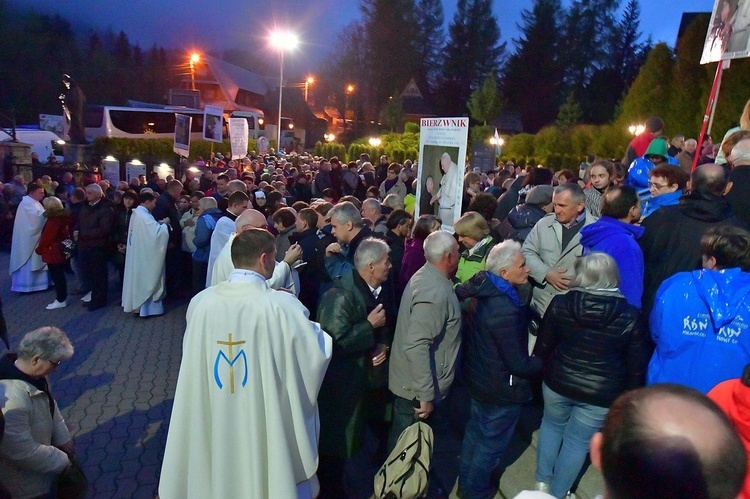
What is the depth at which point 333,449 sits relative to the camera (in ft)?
11.9

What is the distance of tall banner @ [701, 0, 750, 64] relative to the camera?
216 inches

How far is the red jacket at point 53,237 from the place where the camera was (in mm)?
8633

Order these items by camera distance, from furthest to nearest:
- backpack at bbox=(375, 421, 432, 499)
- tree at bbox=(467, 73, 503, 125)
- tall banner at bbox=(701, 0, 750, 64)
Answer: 1. tree at bbox=(467, 73, 503, 125)
2. tall banner at bbox=(701, 0, 750, 64)
3. backpack at bbox=(375, 421, 432, 499)

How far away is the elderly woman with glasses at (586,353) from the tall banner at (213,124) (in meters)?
14.3

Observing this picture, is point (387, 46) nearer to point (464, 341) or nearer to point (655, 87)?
point (655, 87)

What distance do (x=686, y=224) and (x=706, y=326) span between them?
1076 millimetres

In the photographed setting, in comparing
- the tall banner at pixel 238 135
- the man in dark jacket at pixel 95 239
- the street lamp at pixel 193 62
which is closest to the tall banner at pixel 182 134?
the tall banner at pixel 238 135

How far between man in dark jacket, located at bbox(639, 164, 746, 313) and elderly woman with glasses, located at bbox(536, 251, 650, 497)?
2.56 ft

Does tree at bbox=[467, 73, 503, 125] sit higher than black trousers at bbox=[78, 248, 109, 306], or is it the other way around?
tree at bbox=[467, 73, 503, 125]

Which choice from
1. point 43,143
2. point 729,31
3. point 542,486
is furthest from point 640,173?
point 43,143

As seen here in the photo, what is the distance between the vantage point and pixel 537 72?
158ft

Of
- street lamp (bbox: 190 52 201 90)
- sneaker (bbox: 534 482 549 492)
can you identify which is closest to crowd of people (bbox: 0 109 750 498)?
sneaker (bbox: 534 482 549 492)

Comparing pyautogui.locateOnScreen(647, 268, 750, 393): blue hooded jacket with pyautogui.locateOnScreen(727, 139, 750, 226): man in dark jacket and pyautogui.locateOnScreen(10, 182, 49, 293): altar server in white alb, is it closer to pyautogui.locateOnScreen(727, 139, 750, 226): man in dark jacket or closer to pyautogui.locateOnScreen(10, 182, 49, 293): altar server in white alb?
pyautogui.locateOnScreen(727, 139, 750, 226): man in dark jacket

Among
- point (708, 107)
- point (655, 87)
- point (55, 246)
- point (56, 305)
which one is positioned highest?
point (655, 87)
